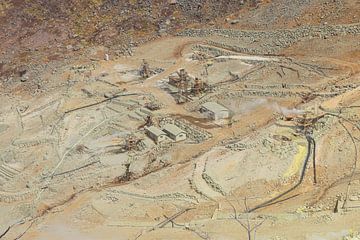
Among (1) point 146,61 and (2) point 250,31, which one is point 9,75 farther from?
(2) point 250,31

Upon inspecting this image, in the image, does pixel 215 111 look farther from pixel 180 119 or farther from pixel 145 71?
pixel 145 71

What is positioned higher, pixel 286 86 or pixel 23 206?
pixel 286 86

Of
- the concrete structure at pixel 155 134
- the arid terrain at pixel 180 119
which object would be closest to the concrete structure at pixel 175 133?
the arid terrain at pixel 180 119

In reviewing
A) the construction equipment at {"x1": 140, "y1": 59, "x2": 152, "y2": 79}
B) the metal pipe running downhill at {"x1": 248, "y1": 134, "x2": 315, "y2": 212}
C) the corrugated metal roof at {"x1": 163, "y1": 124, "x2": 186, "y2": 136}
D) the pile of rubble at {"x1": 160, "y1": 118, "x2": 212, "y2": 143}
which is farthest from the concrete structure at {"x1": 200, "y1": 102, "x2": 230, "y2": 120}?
the metal pipe running downhill at {"x1": 248, "y1": 134, "x2": 315, "y2": 212}

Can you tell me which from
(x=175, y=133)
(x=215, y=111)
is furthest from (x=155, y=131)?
(x=215, y=111)

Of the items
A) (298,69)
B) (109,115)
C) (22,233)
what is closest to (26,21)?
(109,115)
